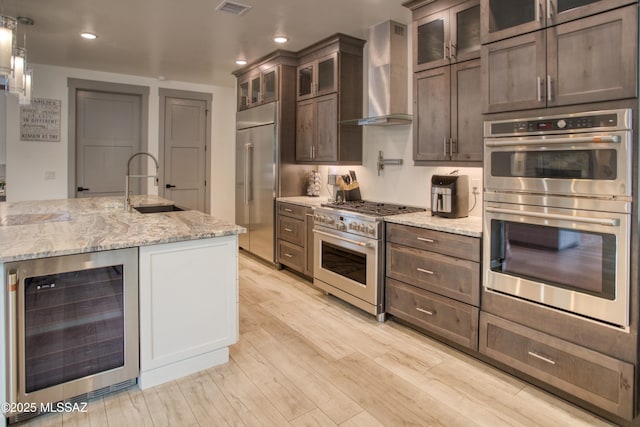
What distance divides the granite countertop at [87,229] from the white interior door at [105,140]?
248 centimetres

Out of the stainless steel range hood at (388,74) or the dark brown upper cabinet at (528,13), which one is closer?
the dark brown upper cabinet at (528,13)

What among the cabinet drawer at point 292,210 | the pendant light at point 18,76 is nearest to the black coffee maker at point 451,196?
the cabinet drawer at point 292,210

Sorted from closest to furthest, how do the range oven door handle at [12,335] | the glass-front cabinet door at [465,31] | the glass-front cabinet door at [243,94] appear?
1. the range oven door handle at [12,335]
2. the glass-front cabinet door at [465,31]
3. the glass-front cabinet door at [243,94]

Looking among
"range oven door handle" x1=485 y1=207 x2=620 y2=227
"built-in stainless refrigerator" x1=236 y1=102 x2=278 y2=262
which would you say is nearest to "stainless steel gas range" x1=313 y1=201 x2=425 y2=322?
"range oven door handle" x1=485 y1=207 x2=620 y2=227

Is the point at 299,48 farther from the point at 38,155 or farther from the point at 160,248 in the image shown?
the point at 38,155

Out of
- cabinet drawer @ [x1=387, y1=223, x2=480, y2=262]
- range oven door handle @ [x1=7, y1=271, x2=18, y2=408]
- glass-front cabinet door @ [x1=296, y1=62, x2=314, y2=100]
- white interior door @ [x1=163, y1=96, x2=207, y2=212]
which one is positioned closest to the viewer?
range oven door handle @ [x1=7, y1=271, x2=18, y2=408]

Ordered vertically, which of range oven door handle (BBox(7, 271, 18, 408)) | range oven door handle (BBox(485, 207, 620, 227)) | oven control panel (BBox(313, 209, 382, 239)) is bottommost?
range oven door handle (BBox(7, 271, 18, 408))

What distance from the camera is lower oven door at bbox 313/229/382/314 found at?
3221mm

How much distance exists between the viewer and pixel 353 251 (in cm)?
342

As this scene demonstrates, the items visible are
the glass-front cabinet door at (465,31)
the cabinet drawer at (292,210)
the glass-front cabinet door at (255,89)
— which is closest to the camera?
the glass-front cabinet door at (465,31)

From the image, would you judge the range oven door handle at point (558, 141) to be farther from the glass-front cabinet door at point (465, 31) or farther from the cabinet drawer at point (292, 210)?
the cabinet drawer at point (292, 210)

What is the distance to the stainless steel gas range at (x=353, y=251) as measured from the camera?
10.5ft

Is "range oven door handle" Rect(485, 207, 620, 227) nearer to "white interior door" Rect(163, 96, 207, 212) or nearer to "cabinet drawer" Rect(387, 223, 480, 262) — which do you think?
"cabinet drawer" Rect(387, 223, 480, 262)

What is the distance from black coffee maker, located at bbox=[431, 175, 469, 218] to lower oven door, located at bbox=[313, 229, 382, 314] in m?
0.59
